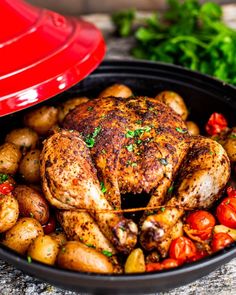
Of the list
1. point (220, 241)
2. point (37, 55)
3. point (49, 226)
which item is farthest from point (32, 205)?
point (220, 241)

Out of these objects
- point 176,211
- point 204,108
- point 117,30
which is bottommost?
point 117,30

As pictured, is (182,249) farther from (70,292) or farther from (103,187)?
(70,292)

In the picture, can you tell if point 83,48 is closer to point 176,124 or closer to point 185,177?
point 176,124

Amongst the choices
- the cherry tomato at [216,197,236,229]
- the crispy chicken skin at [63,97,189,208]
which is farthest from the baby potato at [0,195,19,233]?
the cherry tomato at [216,197,236,229]

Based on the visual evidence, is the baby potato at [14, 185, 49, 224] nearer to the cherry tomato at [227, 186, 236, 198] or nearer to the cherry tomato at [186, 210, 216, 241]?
the cherry tomato at [186, 210, 216, 241]

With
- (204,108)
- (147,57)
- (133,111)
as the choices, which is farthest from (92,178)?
(147,57)

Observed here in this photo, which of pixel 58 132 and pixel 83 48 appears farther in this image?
pixel 83 48
